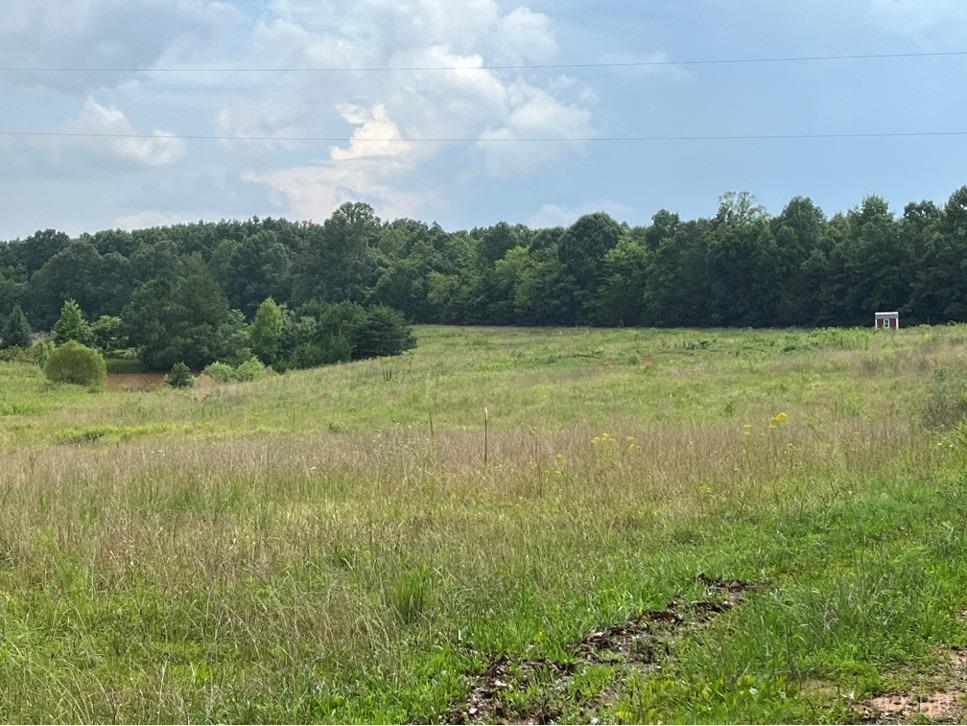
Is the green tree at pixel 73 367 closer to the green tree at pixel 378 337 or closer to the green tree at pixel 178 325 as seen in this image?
the green tree at pixel 178 325

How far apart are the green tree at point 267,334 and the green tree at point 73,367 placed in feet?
81.9

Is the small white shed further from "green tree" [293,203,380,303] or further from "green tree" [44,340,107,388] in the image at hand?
"green tree" [293,203,380,303]

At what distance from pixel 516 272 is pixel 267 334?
31.2 metres

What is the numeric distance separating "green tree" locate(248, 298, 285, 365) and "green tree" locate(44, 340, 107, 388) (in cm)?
2497

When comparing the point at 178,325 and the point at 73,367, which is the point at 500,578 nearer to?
the point at 73,367

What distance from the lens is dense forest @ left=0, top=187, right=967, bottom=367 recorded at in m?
61.8

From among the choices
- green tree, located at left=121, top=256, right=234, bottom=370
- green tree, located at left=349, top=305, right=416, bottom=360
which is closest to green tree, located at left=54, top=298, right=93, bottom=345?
green tree, located at left=121, top=256, right=234, bottom=370

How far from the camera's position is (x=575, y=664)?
4.29 metres

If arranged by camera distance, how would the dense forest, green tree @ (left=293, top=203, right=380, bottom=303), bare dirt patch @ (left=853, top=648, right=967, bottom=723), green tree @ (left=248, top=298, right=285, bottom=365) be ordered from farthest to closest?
1. green tree @ (left=293, top=203, right=380, bottom=303)
2. green tree @ (left=248, top=298, right=285, bottom=365)
3. the dense forest
4. bare dirt patch @ (left=853, top=648, right=967, bottom=723)

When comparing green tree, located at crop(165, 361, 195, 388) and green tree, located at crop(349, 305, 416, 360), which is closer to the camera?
green tree, located at crop(165, 361, 195, 388)

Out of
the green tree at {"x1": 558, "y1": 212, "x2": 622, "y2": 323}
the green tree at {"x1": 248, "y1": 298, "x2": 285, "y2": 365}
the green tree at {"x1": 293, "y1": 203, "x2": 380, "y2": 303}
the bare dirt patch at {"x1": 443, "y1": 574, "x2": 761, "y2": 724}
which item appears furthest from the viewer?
the green tree at {"x1": 293, "y1": 203, "x2": 380, "y2": 303}

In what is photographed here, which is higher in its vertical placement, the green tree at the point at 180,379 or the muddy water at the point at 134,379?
the green tree at the point at 180,379

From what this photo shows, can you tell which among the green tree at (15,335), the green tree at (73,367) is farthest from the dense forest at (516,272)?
the green tree at (73,367)

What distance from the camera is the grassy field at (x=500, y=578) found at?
398cm
